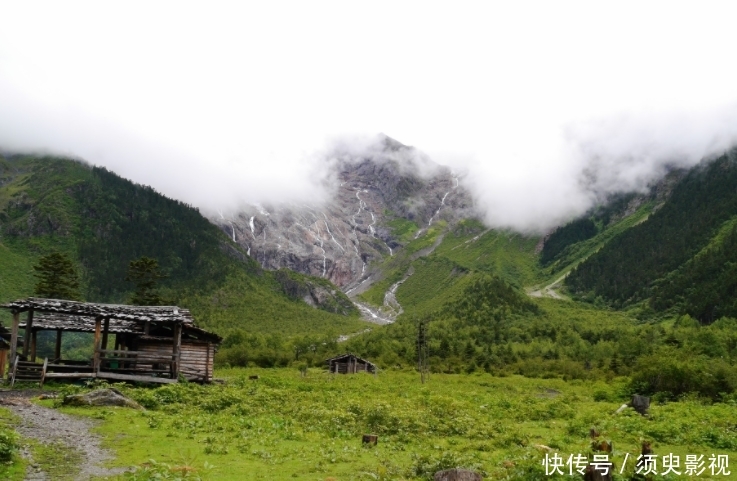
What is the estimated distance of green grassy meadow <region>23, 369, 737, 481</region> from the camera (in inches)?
584

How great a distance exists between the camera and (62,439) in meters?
16.9

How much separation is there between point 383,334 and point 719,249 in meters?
97.7

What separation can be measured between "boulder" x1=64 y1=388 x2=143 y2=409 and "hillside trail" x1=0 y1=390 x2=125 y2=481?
44.6 inches

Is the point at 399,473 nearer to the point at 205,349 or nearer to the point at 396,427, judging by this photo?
→ the point at 396,427

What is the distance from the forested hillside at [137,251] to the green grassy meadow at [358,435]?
91.0 metres

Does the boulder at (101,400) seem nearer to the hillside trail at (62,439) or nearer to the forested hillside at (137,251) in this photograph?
the hillside trail at (62,439)

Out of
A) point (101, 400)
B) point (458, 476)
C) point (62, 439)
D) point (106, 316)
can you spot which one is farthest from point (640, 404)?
point (106, 316)

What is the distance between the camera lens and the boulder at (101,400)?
24.0 metres

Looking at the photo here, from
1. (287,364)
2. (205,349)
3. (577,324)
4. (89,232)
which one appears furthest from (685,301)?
(89,232)

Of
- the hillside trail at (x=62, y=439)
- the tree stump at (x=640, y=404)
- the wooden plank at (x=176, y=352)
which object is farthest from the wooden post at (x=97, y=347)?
the tree stump at (x=640, y=404)

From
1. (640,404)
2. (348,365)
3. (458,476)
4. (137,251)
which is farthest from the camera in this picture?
(137,251)

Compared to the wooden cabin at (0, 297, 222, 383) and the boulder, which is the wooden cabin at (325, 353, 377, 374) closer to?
the wooden cabin at (0, 297, 222, 383)

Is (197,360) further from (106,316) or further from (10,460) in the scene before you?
(10,460)

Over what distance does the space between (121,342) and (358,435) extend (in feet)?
93.2
